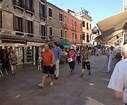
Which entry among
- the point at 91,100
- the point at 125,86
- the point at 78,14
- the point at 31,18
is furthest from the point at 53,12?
the point at 125,86

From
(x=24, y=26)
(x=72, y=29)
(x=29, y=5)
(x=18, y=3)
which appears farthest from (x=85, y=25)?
(x=18, y=3)

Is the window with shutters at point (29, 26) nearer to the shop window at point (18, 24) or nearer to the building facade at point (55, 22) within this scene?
the shop window at point (18, 24)

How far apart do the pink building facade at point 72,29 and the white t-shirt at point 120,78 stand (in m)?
45.3

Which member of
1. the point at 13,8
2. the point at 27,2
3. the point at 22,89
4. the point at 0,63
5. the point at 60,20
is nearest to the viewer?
the point at 22,89

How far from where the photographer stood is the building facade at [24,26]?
27080mm

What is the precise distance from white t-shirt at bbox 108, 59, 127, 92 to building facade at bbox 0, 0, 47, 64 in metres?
20.2

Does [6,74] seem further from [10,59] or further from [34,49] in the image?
[34,49]

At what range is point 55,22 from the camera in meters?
44.0

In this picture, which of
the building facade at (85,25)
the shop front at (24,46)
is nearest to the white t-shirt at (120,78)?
the shop front at (24,46)

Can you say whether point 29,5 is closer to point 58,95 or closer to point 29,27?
point 29,27

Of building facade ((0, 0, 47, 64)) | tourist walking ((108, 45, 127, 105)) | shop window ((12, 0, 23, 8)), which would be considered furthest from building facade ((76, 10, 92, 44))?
Answer: tourist walking ((108, 45, 127, 105))

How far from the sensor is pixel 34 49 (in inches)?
1332

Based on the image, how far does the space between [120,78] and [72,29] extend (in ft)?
168

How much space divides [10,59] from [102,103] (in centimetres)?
1113
